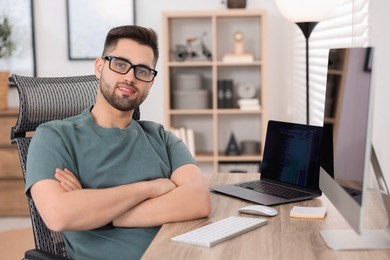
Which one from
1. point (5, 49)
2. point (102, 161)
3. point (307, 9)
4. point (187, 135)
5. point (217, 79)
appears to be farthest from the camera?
point (5, 49)

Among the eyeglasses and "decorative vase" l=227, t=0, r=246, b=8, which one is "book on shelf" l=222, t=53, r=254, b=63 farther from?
the eyeglasses

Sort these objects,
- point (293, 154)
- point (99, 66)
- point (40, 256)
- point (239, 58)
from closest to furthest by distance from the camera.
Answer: point (40, 256) → point (99, 66) → point (293, 154) → point (239, 58)

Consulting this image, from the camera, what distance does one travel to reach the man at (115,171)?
5.88ft

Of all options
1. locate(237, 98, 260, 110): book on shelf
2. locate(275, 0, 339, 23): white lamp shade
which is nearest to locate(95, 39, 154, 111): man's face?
locate(275, 0, 339, 23): white lamp shade

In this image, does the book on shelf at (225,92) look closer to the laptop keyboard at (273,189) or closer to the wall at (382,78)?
the wall at (382,78)

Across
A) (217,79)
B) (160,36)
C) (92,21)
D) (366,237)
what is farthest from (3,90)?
(366,237)

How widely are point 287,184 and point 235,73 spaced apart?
9.14 ft

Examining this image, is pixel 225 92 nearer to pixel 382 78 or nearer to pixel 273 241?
pixel 382 78

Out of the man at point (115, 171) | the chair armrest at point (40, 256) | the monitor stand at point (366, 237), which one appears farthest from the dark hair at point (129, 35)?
the monitor stand at point (366, 237)

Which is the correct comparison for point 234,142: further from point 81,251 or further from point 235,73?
point 81,251

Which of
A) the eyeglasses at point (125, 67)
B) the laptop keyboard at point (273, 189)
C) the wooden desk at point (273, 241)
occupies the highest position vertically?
the eyeglasses at point (125, 67)

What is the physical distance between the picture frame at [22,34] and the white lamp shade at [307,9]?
269 cm

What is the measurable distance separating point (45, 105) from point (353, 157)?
48.0 inches

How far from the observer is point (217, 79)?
490 cm
